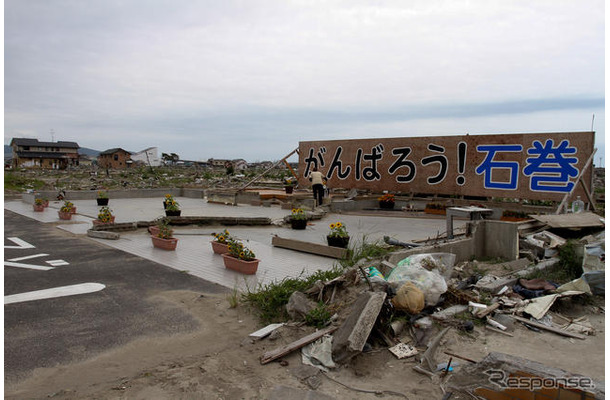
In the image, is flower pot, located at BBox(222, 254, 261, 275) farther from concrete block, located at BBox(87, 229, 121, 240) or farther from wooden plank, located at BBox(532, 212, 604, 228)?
wooden plank, located at BBox(532, 212, 604, 228)

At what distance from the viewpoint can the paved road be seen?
15.1 feet

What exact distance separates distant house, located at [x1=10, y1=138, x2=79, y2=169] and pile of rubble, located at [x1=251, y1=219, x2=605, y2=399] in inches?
2739

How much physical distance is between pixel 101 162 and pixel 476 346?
3055 inches

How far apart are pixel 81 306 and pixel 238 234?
6.14 metres

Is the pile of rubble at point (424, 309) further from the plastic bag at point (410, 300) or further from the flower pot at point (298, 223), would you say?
the flower pot at point (298, 223)

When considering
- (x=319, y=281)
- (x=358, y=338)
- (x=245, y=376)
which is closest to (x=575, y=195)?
(x=319, y=281)

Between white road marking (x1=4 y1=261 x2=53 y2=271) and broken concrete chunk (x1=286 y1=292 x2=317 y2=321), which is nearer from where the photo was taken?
broken concrete chunk (x1=286 y1=292 x2=317 y2=321)

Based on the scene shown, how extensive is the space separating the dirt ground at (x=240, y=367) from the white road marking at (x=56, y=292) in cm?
228

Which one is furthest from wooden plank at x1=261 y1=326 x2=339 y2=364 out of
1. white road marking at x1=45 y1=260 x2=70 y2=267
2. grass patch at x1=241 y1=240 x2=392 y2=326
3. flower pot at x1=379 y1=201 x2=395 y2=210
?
flower pot at x1=379 y1=201 x2=395 y2=210

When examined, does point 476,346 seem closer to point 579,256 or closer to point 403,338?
point 403,338

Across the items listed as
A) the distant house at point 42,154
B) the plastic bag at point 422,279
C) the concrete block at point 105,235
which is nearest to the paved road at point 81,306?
the concrete block at point 105,235

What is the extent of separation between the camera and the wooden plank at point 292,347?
4.41 metres

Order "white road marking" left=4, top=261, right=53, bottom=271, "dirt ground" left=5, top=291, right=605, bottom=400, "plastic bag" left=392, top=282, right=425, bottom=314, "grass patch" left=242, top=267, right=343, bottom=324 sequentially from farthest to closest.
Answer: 1. "white road marking" left=4, top=261, right=53, bottom=271
2. "grass patch" left=242, top=267, right=343, bottom=324
3. "plastic bag" left=392, top=282, right=425, bottom=314
4. "dirt ground" left=5, top=291, right=605, bottom=400

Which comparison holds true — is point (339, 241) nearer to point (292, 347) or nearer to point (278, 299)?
point (278, 299)
